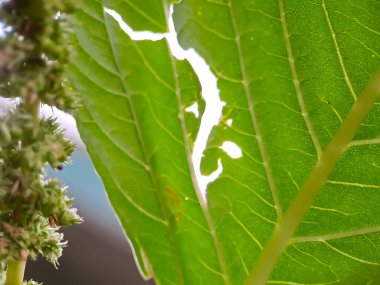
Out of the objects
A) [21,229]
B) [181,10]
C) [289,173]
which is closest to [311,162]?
[289,173]

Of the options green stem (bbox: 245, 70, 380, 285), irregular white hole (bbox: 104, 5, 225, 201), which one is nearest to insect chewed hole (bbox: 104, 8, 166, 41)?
irregular white hole (bbox: 104, 5, 225, 201)

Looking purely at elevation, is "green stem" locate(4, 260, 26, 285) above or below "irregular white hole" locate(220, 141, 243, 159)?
below

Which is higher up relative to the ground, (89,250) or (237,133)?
(237,133)

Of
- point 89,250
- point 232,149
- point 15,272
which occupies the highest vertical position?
point 232,149

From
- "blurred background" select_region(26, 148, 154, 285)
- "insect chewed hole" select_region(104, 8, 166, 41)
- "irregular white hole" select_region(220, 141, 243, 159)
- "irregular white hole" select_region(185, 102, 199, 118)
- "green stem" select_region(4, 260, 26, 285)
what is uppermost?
"insect chewed hole" select_region(104, 8, 166, 41)

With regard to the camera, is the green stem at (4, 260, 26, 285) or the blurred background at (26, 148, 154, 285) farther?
the blurred background at (26, 148, 154, 285)

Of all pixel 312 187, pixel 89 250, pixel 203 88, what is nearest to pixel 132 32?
pixel 203 88

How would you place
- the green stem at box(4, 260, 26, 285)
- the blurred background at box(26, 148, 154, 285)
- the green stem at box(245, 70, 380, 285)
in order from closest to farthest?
1. the green stem at box(4, 260, 26, 285)
2. the green stem at box(245, 70, 380, 285)
3. the blurred background at box(26, 148, 154, 285)

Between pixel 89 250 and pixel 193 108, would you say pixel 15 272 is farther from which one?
pixel 89 250

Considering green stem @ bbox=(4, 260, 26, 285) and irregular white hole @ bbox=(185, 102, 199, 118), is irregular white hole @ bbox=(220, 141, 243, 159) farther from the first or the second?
green stem @ bbox=(4, 260, 26, 285)
